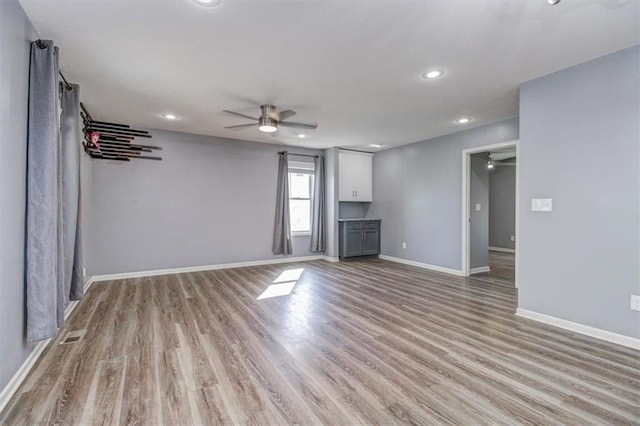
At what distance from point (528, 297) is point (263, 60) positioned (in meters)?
3.59

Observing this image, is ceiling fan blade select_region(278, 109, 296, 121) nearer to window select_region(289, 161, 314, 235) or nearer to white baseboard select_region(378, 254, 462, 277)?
window select_region(289, 161, 314, 235)

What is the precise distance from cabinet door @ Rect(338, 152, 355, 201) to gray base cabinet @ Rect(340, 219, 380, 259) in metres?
0.65

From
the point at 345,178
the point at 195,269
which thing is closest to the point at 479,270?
the point at 345,178

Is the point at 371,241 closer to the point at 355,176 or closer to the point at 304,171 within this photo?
the point at 355,176

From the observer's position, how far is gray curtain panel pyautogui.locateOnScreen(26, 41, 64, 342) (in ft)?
6.61

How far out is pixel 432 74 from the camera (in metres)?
2.91

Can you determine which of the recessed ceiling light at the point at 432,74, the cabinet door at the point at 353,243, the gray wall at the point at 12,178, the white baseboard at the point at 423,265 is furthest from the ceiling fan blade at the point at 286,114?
the white baseboard at the point at 423,265

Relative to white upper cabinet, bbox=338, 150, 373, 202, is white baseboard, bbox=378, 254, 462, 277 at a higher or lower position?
lower

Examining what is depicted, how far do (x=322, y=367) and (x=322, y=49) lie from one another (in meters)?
2.54

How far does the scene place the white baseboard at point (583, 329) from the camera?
248 cm

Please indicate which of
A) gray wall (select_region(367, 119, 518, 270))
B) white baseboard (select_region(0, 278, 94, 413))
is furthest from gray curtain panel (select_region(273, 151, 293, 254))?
white baseboard (select_region(0, 278, 94, 413))

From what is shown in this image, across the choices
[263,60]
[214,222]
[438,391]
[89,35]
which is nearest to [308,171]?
[214,222]

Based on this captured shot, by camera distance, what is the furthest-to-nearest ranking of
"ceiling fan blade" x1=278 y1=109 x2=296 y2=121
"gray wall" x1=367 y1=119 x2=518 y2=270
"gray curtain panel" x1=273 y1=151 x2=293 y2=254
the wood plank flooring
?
"gray curtain panel" x1=273 y1=151 x2=293 y2=254, "gray wall" x1=367 y1=119 x2=518 y2=270, "ceiling fan blade" x1=278 y1=109 x2=296 y2=121, the wood plank flooring

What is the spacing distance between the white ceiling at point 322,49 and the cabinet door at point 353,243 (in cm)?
318
